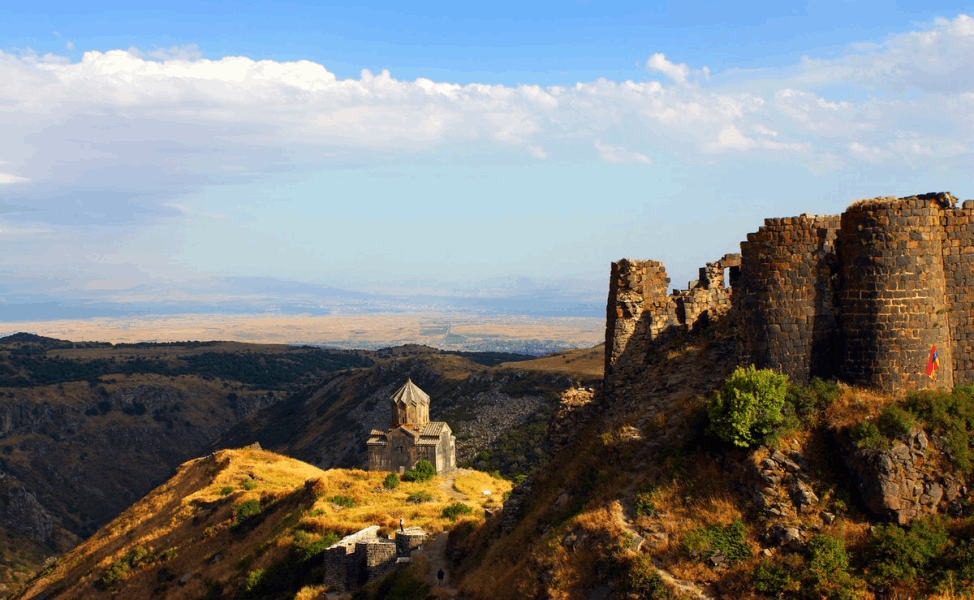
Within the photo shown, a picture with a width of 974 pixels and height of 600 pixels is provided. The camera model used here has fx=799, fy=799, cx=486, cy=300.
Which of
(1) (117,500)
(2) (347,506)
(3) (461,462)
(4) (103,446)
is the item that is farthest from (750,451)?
(4) (103,446)

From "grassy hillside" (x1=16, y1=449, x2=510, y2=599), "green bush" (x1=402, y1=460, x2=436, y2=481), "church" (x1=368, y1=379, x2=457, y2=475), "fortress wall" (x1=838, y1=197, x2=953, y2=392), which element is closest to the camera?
"fortress wall" (x1=838, y1=197, x2=953, y2=392)

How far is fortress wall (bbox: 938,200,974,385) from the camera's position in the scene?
14.3 m

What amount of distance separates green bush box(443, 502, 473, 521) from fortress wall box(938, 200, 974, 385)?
68.9 ft

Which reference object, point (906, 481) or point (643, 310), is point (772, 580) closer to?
point (906, 481)

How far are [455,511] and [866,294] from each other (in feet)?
72.8

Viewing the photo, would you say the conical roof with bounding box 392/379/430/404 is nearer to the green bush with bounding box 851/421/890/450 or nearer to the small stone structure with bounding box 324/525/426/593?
the small stone structure with bounding box 324/525/426/593

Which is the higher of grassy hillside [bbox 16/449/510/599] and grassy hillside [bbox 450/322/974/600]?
grassy hillside [bbox 450/322/974/600]

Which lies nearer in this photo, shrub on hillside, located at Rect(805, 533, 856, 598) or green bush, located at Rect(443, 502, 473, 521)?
shrub on hillside, located at Rect(805, 533, 856, 598)

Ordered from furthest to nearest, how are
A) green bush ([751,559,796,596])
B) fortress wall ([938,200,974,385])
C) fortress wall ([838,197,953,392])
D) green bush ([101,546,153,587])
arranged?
green bush ([101,546,153,587]) < fortress wall ([938,200,974,385]) < fortress wall ([838,197,953,392]) < green bush ([751,559,796,596])

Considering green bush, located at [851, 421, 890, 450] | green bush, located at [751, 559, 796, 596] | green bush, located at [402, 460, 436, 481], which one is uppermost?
green bush, located at [851, 421, 890, 450]

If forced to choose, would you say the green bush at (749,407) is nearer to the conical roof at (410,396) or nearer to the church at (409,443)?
the church at (409,443)

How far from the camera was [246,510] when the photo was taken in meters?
38.8

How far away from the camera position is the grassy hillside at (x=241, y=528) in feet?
101

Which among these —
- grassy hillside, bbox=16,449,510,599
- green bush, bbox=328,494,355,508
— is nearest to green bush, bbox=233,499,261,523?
grassy hillside, bbox=16,449,510,599
